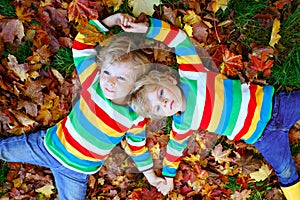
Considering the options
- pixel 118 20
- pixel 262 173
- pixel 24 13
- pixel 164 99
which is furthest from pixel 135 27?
pixel 262 173

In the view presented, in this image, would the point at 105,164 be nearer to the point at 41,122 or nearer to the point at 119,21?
the point at 41,122

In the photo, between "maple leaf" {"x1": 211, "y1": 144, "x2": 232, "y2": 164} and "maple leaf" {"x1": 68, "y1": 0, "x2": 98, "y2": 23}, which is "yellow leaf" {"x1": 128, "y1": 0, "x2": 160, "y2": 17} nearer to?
"maple leaf" {"x1": 68, "y1": 0, "x2": 98, "y2": 23}

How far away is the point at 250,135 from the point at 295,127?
32cm

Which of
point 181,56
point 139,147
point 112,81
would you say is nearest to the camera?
point 112,81

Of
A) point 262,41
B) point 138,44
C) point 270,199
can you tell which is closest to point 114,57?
point 138,44

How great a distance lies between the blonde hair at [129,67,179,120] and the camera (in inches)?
80.9

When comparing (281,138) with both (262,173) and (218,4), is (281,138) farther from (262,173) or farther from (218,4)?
(218,4)

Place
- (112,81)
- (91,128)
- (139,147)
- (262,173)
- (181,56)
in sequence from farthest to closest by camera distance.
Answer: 1. (262,173)
2. (139,147)
3. (91,128)
4. (181,56)
5. (112,81)

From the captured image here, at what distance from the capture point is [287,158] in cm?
226

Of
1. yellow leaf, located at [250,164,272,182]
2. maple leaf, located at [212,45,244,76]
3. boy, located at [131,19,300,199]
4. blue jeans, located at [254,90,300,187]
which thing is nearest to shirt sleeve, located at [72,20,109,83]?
boy, located at [131,19,300,199]

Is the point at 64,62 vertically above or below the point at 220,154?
above

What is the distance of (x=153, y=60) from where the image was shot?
2.23 m

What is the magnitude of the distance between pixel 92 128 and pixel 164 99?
458 mm

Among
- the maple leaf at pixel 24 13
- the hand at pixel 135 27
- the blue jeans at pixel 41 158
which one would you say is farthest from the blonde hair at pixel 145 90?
the maple leaf at pixel 24 13
